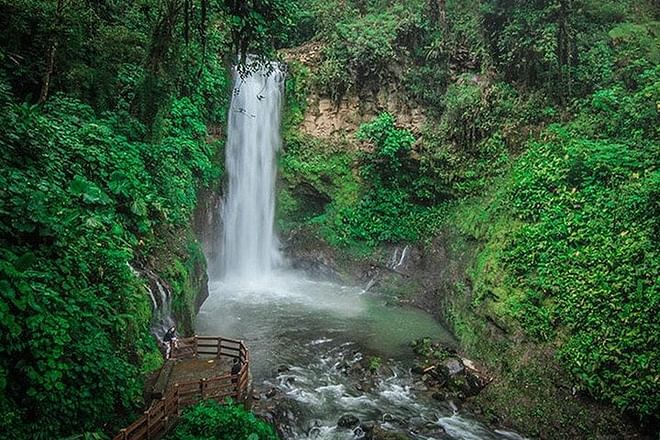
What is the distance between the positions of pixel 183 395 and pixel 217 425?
1223mm

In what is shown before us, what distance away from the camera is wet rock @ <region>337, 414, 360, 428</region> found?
9.30 metres

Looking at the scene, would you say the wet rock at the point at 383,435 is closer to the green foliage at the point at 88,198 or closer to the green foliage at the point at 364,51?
the green foliage at the point at 88,198

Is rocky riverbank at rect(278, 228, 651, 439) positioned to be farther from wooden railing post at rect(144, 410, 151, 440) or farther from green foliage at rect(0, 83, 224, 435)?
green foliage at rect(0, 83, 224, 435)

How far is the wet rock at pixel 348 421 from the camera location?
930 cm

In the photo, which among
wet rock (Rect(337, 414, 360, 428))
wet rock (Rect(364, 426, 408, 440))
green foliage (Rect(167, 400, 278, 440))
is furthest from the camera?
wet rock (Rect(337, 414, 360, 428))

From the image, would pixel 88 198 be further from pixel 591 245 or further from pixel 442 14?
pixel 442 14

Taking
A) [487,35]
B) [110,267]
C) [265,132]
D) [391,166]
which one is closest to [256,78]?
[265,132]

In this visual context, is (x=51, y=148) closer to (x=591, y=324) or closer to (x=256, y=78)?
(x=591, y=324)

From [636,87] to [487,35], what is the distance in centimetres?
625

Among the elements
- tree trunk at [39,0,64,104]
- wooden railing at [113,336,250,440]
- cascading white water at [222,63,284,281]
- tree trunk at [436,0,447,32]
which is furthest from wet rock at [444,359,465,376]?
tree trunk at [436,0,447,32]

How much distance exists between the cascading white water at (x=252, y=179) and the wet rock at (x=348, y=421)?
11676 millimetres

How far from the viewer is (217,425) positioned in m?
6.93

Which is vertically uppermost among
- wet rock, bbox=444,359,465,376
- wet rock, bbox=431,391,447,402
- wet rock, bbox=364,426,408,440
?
wet rock, bbox=444,359,465,376

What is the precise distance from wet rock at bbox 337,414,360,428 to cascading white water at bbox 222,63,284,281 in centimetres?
1168
